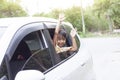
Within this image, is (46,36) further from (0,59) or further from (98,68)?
(98,68)

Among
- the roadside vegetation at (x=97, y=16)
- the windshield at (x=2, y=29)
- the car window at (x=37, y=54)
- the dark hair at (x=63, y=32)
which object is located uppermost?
the windshield at (x=2, y=29)

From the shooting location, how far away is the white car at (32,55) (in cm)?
327

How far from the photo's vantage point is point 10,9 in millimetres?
49594

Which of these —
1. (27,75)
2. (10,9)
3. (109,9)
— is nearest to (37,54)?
(27,75)

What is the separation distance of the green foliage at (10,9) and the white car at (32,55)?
42059 mm

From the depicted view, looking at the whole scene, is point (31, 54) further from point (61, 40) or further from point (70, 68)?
point (61, 40)

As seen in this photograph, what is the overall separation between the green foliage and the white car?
4206 centimetres

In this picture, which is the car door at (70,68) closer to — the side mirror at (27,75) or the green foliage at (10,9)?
the side mirror at (27,75)

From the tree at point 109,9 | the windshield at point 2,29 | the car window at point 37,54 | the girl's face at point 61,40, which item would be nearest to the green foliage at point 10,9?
the tree at point 109,9

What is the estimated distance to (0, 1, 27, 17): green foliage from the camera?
1868 inches

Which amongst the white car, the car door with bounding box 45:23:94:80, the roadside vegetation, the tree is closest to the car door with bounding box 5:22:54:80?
the white car

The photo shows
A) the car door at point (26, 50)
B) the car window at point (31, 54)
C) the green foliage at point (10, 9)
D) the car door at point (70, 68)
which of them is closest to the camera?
the car door at point (26, 50)

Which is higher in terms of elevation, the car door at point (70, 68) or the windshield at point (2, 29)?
the windshield at point (2, 29)

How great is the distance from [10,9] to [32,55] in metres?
46.2
